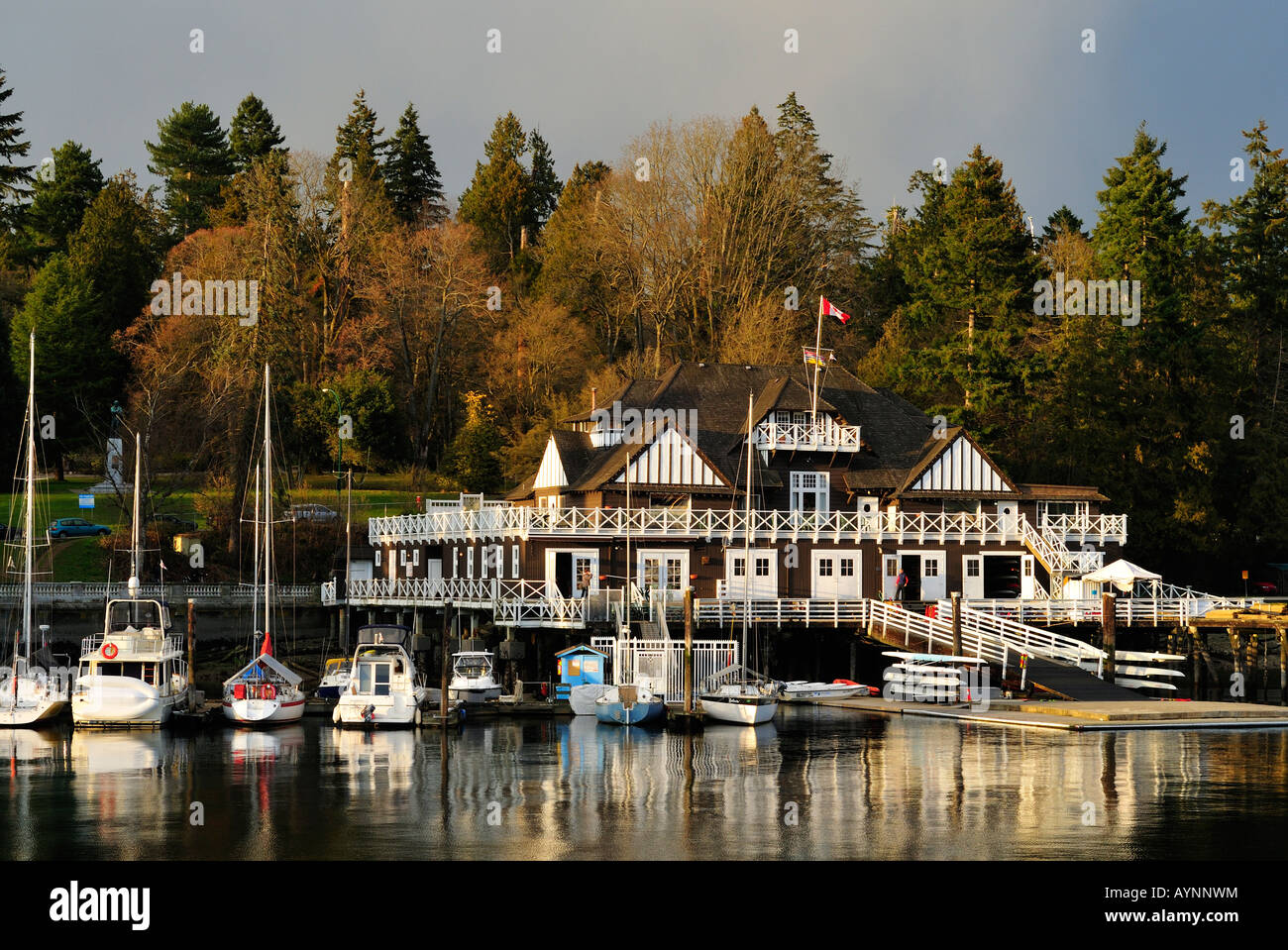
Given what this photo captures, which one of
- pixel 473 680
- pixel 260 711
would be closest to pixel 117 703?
pixel 260 711

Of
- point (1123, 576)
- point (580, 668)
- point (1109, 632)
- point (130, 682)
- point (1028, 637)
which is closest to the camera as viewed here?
point (130, 682)

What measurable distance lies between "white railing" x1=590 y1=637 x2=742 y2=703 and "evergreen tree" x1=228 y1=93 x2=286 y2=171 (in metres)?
75.4

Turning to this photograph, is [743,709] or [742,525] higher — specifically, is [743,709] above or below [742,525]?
below

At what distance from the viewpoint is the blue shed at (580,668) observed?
46.6m

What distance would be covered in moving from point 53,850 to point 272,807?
494 cm

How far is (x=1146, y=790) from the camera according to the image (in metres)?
30.1

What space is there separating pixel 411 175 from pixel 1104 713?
85503 mm

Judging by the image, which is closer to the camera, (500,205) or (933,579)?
(933,579)

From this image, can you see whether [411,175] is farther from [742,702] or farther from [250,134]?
[742,702]

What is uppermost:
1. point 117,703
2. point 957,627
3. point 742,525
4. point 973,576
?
point 742,525

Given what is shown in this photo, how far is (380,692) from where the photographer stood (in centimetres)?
4297

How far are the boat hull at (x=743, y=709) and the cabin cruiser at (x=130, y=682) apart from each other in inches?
637

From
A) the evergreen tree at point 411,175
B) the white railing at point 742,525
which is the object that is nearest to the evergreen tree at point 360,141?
the evergreen tree at point 411,175
